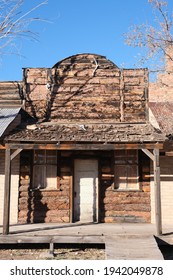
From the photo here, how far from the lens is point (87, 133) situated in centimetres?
1095

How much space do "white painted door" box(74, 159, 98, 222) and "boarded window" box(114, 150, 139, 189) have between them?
823 mm

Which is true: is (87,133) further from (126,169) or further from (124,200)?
(124,200)

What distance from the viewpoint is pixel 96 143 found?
10562 mm

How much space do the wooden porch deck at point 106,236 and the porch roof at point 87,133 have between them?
9.27 feet

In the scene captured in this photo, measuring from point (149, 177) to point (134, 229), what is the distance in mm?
2359

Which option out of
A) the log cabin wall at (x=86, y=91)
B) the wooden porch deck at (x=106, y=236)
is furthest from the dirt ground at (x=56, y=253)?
the log cabin wall at (x=86, y=91)

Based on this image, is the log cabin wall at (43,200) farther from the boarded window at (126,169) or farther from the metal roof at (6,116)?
the boarded window at (126,169)

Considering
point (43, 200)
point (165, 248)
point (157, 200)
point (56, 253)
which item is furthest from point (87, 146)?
point (165, 248)

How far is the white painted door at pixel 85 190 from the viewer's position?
39.5ft

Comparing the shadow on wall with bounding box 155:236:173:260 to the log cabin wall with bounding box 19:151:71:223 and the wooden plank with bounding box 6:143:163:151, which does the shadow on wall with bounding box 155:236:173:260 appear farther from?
the log cabin wall with bounding box 19:151:71:223

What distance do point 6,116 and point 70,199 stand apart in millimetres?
3913
